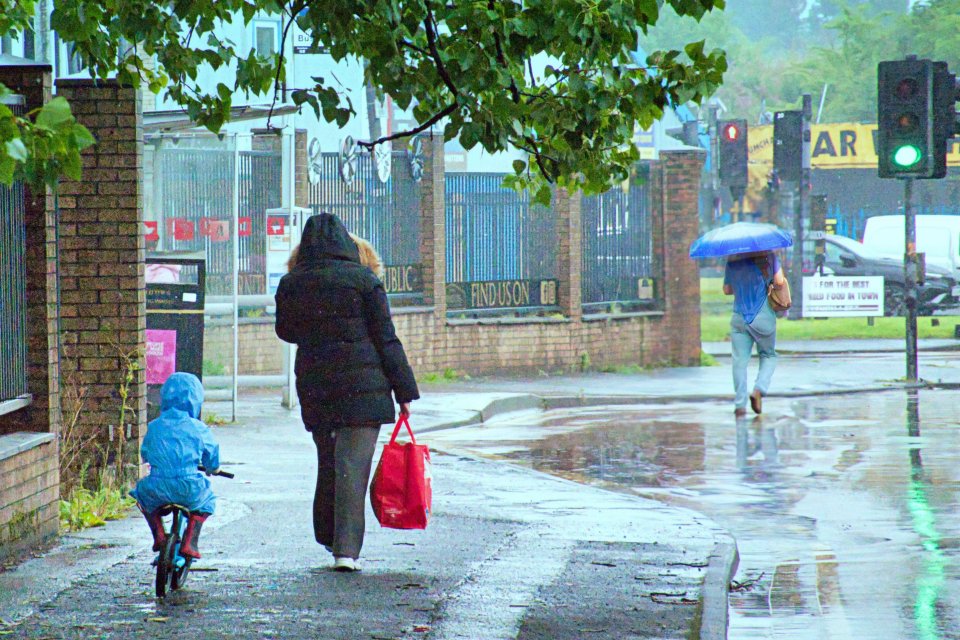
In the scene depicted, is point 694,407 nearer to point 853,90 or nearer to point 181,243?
point 181,243

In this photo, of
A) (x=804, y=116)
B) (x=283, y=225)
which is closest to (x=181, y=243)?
(x=283, y=225)

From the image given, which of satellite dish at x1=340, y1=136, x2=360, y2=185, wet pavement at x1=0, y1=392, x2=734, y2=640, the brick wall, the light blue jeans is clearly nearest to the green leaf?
wet pavement at x1=0, y1=392, x2=734, y2=640

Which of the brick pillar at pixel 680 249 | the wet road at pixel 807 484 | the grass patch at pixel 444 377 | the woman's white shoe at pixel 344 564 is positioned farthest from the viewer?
the brick pillar at pixel 680 249

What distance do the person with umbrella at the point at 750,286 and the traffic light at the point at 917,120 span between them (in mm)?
4247

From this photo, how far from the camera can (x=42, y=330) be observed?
827 cm

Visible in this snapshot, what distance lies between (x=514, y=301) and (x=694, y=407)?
16.2 feet

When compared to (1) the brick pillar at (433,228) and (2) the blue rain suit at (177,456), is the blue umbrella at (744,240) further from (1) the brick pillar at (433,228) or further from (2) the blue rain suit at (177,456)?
(2) the blue rain suit at (177,456)

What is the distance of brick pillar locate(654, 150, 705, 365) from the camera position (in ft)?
73.3

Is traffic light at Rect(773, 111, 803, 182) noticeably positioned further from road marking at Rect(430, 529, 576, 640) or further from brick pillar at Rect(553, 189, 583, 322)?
road marking at Rect(430, 529, 576, 640)

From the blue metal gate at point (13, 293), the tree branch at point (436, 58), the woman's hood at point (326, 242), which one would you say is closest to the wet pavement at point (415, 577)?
the blue metal gate at point (13, 293)

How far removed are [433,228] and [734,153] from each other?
35.5 feet

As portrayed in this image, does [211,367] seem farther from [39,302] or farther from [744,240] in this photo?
[39,302]

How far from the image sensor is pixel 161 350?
12.0m

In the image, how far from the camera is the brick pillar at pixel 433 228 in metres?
20.3
